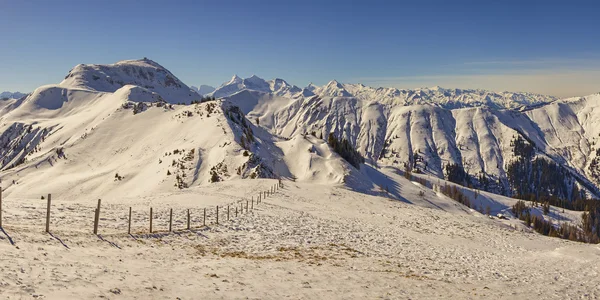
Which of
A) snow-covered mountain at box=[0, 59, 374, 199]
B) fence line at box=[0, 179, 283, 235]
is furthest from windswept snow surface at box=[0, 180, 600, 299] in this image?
snow-covered mountain at box=[0, 59, 374, 199]

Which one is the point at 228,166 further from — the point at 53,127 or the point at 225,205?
the point at 53,127

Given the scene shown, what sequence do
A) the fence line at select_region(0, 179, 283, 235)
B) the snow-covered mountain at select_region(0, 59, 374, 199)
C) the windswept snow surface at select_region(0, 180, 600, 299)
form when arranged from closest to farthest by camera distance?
the windswept snow surface at select_region(0, 180, 600, 299)
the fence line at select_region(0, 179, 283, 235)
the snow-covered mountain at select_region(0, 59, 374, 199)

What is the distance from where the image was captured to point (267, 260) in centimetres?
2512

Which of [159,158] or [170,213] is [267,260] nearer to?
[170,213]

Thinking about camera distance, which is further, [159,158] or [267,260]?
[159,158]

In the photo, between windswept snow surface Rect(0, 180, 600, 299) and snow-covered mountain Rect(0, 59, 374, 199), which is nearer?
windswept snow surface Rect(0, 180, 600, 299)

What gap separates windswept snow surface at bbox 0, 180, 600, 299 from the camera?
16.6 meters

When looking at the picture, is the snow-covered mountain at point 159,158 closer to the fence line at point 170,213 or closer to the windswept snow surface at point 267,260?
the fence line at point 170,213

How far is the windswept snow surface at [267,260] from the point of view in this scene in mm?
16641

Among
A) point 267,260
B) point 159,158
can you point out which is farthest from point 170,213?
point 159,158

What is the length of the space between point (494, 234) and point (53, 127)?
696 feet

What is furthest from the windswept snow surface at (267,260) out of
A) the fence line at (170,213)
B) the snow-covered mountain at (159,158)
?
the snow-covered mountain at (159,158)

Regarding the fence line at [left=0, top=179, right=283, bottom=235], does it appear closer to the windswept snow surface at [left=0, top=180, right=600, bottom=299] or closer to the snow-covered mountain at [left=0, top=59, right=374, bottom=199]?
the windswept snow surface at [left=0, top=180, right=600, bottom=299]

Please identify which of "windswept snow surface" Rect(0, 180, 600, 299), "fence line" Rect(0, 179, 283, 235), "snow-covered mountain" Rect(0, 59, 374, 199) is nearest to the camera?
"windswept snow surface" Rect(0, 180, 600, 299)
